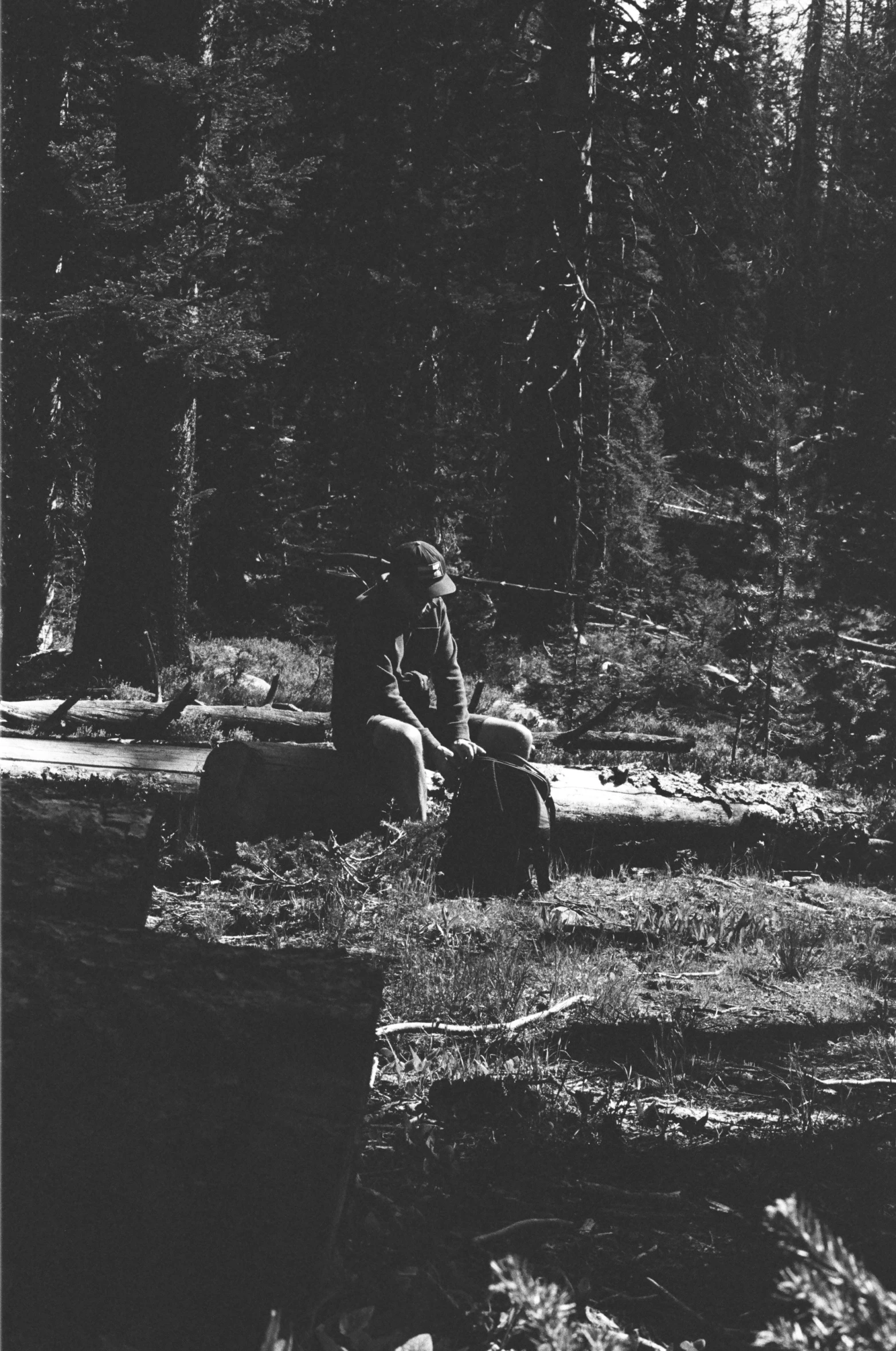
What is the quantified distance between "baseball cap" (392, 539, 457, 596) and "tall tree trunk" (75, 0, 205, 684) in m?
4.64

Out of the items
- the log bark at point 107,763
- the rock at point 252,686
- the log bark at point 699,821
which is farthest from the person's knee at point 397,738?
the rock at point 252,686

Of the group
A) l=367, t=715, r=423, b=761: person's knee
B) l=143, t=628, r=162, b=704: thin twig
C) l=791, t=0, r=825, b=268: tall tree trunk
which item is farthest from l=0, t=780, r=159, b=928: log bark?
l=791, t=0, r=825, b=268: tall tree trunk

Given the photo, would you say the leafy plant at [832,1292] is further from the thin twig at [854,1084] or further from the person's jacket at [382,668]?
the person's jacket at [382,668]

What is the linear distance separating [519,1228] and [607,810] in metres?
4.56

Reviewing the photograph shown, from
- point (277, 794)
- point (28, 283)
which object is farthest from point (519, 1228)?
point (28, 283)

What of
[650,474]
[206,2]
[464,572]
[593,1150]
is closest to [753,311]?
[650,474]

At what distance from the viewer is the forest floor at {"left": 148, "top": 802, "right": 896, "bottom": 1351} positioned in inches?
106

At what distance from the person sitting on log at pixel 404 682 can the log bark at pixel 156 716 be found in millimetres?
1682

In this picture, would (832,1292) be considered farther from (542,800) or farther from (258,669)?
(258,669)

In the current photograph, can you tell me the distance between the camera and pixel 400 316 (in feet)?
45.3

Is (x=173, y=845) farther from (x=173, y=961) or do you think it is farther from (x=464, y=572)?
(x=464, y=572)

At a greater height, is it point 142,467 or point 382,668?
point 142,467

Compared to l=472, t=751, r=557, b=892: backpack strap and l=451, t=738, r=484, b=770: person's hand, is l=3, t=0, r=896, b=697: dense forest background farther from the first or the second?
l=472, t=751, r=557, b=892: backpack strap

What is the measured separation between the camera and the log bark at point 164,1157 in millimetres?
2145
